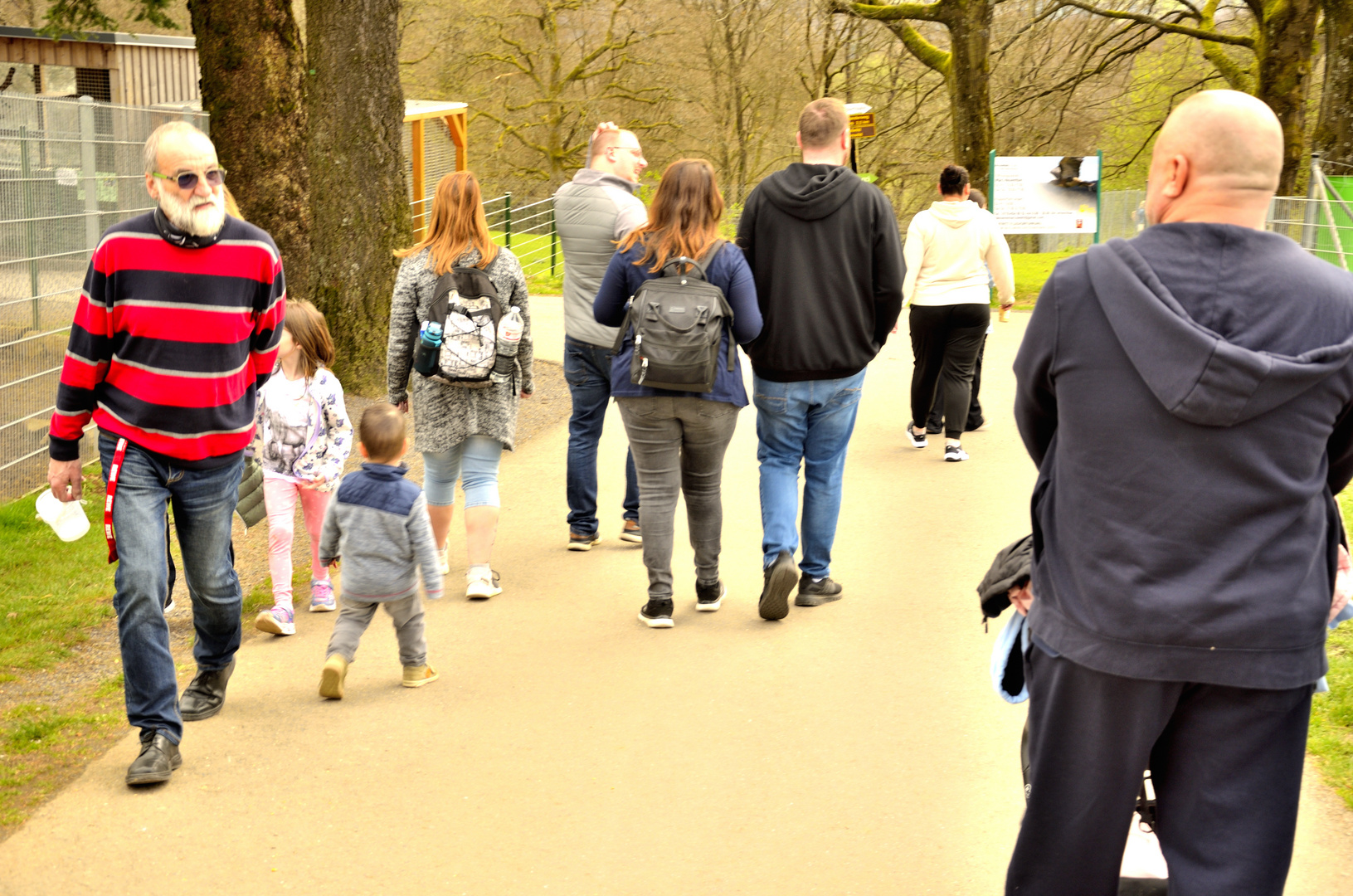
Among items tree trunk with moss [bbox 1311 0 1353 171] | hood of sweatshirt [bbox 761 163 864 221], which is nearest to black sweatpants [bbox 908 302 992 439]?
hood of sweatshirt [bbox 761 163 864 221]

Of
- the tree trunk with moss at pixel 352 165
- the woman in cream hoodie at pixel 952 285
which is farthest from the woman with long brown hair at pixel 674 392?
the tree trunk with moss at pixel 352 165

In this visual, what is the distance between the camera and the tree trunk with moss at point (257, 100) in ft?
32.4

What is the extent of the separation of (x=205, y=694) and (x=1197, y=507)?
370 centimetres

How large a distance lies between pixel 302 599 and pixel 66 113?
4390 millimetres

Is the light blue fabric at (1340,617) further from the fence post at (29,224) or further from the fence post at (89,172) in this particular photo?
the fence post at (89,172)

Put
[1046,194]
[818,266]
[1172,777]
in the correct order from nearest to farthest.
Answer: [1172,777]
[818,266]
[1046,194]

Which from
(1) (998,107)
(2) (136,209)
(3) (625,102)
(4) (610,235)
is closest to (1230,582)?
(4) (610,235)

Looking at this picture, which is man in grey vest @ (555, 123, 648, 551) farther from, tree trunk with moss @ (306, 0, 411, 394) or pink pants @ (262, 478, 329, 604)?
tree trunk with moss @ (306, 0, 411, 394)

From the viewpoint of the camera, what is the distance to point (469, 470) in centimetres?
613

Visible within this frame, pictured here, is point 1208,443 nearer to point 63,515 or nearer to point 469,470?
point 63,515

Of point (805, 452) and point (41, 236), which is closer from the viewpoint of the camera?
point (805, 452)

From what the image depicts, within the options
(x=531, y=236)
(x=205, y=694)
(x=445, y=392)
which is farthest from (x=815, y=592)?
(x=531, y=236)

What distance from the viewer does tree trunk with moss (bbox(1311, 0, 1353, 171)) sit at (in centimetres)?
1766

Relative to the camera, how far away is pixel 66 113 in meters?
8.62
